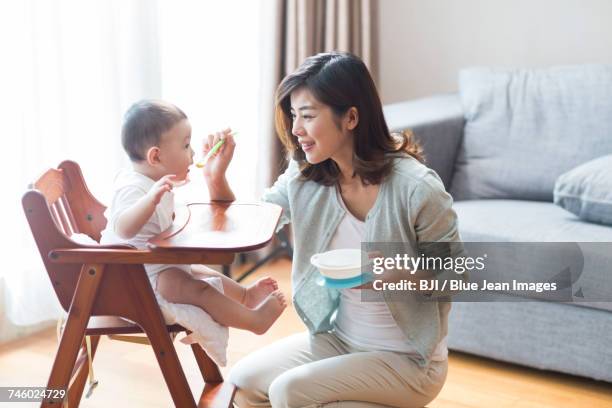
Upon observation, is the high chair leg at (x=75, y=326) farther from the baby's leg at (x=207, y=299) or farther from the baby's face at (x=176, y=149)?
the baby's face at (x=176, y=149)

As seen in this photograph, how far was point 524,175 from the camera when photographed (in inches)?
116

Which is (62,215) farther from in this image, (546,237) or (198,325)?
(546,237)

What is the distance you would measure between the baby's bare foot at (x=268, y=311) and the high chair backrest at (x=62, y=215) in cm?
41

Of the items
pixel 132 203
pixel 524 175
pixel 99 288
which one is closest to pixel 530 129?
pixel 524 175

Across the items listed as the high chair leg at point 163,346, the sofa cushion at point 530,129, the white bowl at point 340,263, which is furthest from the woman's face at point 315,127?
the sofa cushion at point 530,129

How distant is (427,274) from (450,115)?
4.83ft

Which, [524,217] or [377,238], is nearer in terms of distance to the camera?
[377,238]

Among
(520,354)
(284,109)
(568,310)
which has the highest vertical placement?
(284,109)

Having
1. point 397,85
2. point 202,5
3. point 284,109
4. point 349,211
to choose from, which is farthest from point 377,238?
point 397,85

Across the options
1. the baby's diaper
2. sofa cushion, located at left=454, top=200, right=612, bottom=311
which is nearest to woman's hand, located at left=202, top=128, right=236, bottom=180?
the baby's diaper

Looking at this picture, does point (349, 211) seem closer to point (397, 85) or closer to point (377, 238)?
point (377, 238)

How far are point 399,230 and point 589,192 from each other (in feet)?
3.22

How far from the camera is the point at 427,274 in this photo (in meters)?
1.71

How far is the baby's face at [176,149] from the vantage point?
180 cm
